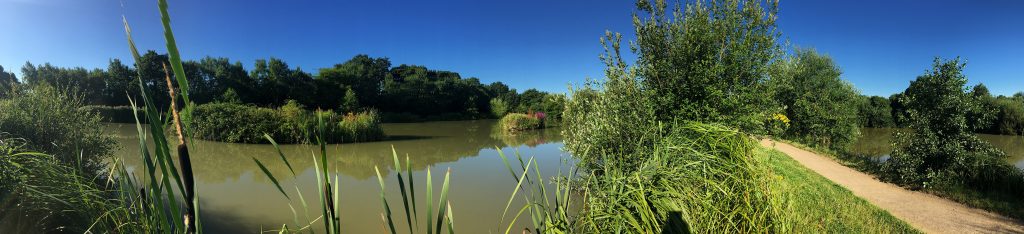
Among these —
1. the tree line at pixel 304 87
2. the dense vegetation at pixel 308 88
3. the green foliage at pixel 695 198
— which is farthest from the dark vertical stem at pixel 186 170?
the dense vegetation at pixel 308 88

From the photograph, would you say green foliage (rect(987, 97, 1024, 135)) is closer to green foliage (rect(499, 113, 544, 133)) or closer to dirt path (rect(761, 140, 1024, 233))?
dirt path (rect(761, 140, 1024, 233))

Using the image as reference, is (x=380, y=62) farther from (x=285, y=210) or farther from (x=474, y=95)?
(x=285, y=210)

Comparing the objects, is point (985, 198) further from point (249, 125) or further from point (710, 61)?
point (249, 125)

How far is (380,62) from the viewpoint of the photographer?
6481 centimetres

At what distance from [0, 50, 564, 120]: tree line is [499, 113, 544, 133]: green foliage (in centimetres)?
258

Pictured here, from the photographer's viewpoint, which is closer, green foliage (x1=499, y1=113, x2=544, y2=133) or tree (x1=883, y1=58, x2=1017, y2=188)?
tree (x1=883, y1=58, x2=1017, y2=188)

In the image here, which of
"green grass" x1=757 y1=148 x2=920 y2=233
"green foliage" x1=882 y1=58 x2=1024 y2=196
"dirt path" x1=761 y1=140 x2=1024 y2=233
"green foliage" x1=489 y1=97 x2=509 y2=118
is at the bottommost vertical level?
"dirt path" x1=761 y1=140 x2=1024 y2=233

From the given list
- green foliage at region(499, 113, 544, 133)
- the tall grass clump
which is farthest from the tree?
green foliage at region(499, 113, 544, 133)

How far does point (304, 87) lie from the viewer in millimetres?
45188

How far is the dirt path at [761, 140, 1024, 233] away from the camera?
703 cm

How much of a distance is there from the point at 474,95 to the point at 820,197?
53919 millimetres

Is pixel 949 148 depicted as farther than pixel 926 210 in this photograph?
Yes

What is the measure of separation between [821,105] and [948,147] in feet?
37.8

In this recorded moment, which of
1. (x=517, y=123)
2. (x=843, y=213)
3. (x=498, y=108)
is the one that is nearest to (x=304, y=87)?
(x=498, y=108)
